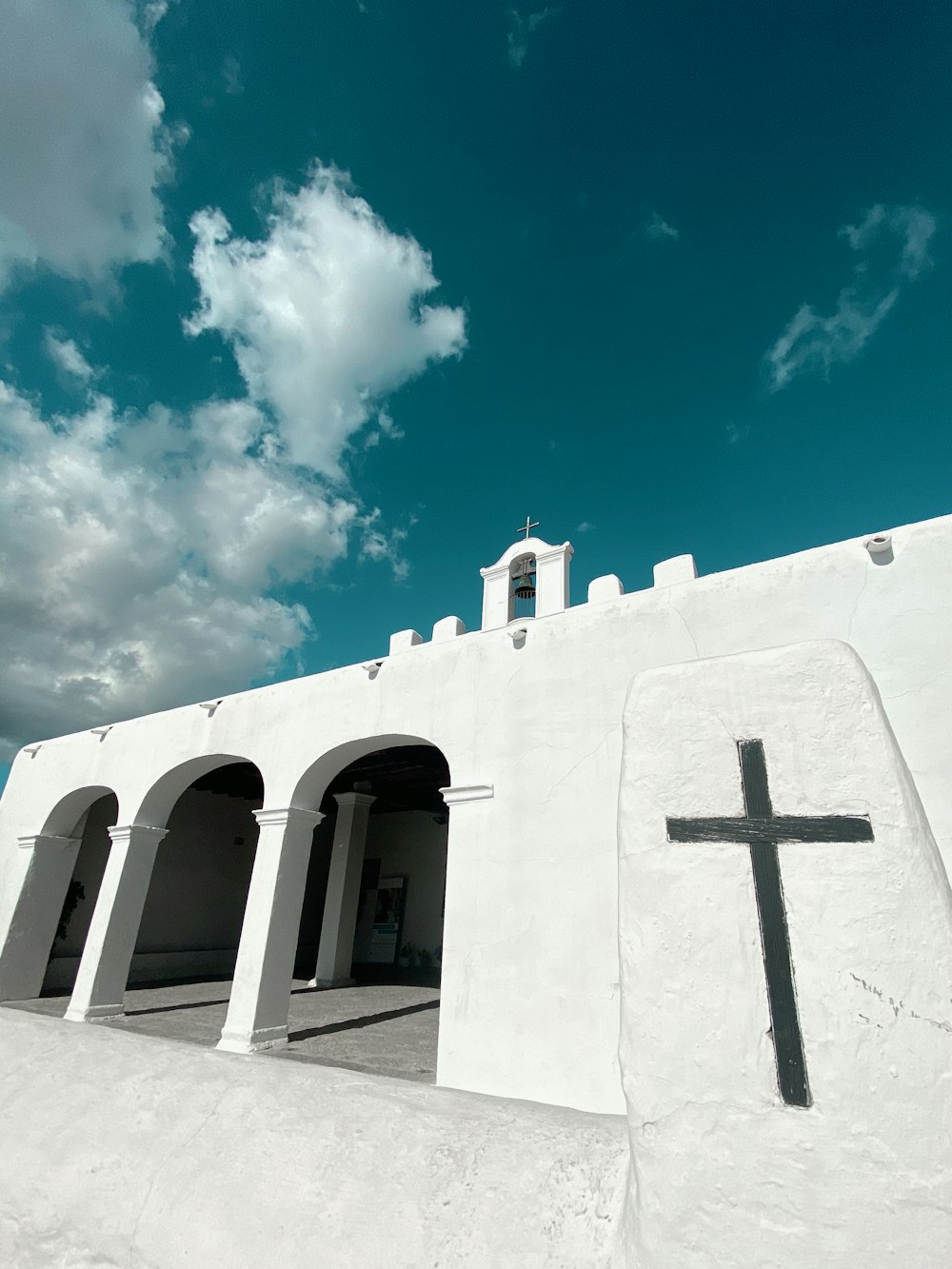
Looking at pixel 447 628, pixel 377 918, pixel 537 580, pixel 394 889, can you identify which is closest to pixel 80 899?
pixel 377 918

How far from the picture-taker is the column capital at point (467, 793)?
5613 mm

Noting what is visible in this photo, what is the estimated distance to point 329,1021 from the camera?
26.6ft

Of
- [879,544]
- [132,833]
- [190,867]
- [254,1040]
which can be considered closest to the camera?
[879,544]

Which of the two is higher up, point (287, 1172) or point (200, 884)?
point (200, 884)

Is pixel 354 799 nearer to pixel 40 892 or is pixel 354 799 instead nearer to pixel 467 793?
pixel 40 892

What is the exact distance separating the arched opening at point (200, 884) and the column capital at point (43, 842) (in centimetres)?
227

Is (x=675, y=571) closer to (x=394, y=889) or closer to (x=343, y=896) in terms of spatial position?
(x=343, y=896)

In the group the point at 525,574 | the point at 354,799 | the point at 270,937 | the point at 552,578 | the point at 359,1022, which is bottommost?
the point at 359,1022

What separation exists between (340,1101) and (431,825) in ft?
45.2

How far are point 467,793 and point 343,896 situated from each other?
7554mm

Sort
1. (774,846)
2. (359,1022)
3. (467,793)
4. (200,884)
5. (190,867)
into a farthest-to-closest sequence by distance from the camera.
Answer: (200,884) → (190,867) → (359,1022) → (467,793) → (774,846)

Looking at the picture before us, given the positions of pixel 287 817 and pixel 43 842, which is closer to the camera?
pixel 287 817

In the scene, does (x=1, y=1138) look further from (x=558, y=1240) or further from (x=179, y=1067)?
(x=558, y=1240)

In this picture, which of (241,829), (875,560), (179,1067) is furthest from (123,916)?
(875,560)
